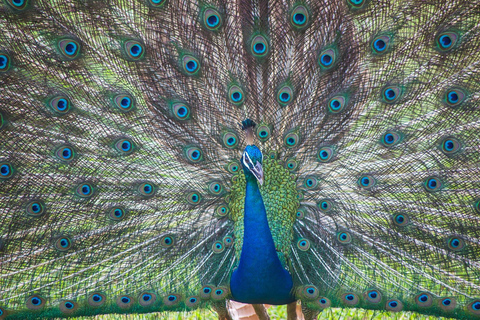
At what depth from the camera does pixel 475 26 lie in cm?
231

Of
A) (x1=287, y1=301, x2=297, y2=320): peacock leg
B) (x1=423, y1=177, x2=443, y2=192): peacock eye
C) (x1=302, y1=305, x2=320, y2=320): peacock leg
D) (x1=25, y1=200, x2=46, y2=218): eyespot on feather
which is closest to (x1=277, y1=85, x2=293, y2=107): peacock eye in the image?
(x1=423, y1=177, x2=443, y2=192): peacock eye

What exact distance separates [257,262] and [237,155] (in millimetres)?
702

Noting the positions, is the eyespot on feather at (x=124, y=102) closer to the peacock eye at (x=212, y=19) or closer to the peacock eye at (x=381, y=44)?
the peacock eye at (x=212, y=19)

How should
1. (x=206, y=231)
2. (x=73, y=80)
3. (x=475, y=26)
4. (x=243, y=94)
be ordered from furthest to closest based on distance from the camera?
(x=206, y=231)
(x=243, y=94)
(x=73, y=80)
(x=475, y=26)

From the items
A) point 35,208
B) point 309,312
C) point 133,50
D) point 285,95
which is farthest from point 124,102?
point 309,312

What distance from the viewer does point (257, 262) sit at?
256cm

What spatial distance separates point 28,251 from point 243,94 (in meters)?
1.65

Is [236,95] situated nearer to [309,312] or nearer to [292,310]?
[309,312]

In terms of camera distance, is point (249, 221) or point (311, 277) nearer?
point (249, 221)

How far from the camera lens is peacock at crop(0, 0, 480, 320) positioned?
2424 millimetres

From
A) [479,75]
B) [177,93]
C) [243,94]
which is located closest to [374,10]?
[479,75]

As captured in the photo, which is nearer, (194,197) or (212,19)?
(212,19)

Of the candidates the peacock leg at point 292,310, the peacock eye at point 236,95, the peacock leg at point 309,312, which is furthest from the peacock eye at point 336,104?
the peacock leg at point 292,310

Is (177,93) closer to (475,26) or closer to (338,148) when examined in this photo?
(338,148)
